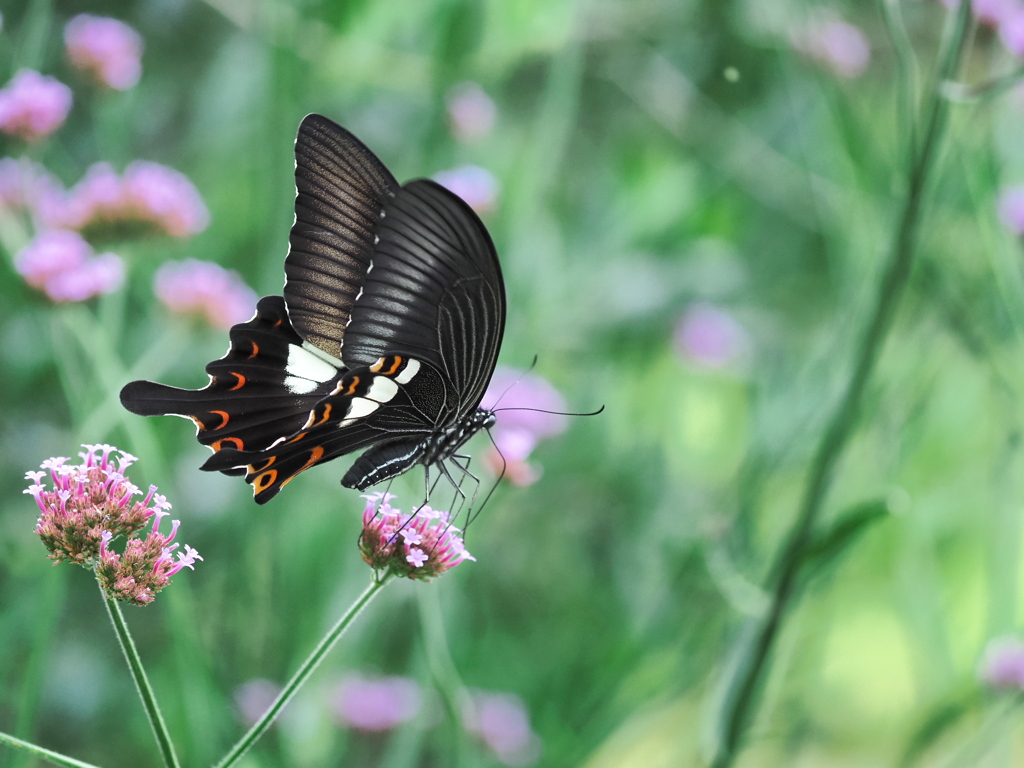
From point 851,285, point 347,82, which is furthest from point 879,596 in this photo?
point 347,82

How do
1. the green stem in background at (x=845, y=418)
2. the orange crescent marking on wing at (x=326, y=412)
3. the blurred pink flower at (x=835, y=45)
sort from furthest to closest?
1. the blurred pink flower at (x=835, y=45)
2. the green stem in background at (x=845, y=418)
3. the orange crescent marking on wing at (x=326, y=412)

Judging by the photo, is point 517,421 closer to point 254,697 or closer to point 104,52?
point 254,697

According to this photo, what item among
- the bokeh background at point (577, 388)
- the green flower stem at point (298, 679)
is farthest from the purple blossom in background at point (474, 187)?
the green flower stem at point (298, 679)

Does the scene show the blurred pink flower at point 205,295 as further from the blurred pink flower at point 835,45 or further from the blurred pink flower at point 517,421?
the blurred pink flower at point 835,45

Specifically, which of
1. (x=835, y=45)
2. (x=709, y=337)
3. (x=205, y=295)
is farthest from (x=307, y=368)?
(x=709, y=337)

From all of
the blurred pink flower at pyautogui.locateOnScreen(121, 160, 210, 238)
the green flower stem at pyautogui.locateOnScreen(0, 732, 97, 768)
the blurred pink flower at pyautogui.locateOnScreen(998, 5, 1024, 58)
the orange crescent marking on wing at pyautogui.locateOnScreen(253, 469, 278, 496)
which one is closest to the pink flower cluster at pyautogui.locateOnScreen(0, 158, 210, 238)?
the blurred pink flower at pyautogui.locateOnScreen(121, 160, 210, 238)

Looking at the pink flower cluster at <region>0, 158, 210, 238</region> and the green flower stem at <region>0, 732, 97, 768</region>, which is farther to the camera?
the pink flower cluster at <region>0, 158, 210, 238</region>

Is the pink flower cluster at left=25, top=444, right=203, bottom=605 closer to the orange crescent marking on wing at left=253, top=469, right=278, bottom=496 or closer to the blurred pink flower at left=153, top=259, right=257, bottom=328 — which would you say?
the orange crescent marking on wing at left=253, top=469, right=278, bottom=496
